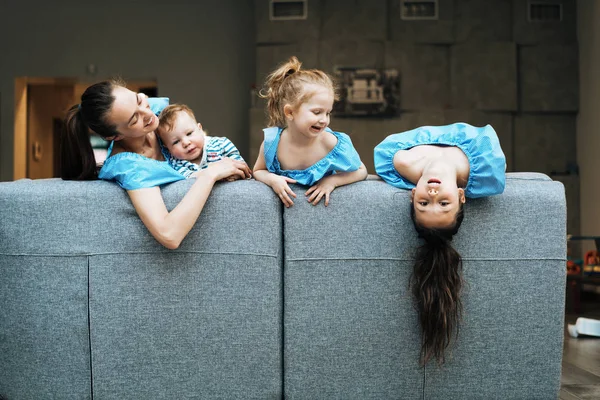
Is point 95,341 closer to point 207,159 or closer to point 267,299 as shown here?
point 267,299

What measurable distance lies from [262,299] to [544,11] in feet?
20.4

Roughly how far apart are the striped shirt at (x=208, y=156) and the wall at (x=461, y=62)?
4.47 metres

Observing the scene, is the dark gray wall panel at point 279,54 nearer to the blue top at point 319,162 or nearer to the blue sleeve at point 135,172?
the blue top at point 319,162

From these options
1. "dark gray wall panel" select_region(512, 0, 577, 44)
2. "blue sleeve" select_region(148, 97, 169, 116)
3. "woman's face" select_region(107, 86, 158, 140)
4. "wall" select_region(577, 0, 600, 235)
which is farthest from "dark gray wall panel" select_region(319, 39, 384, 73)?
"woman's face" select_region(107, 86, 158, 140)

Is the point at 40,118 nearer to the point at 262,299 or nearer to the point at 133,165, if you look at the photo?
the point at 133,165

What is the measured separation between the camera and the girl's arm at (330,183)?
7.15 ft

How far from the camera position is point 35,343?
2.15 metres

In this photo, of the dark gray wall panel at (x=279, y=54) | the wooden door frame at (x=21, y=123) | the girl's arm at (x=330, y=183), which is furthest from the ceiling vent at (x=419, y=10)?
the girl's arm at (x=330, y=183)

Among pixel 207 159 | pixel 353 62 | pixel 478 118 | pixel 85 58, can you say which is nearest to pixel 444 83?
pixel 478 118

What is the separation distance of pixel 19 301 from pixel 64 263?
19 centimetres

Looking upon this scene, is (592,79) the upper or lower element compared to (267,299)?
upper

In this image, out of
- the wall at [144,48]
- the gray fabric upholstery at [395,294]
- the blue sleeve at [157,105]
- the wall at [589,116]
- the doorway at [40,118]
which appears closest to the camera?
the gray fabric upholstery at [395,294]

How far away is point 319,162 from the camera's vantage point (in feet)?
7.53

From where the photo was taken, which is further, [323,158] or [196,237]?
[323,158]
